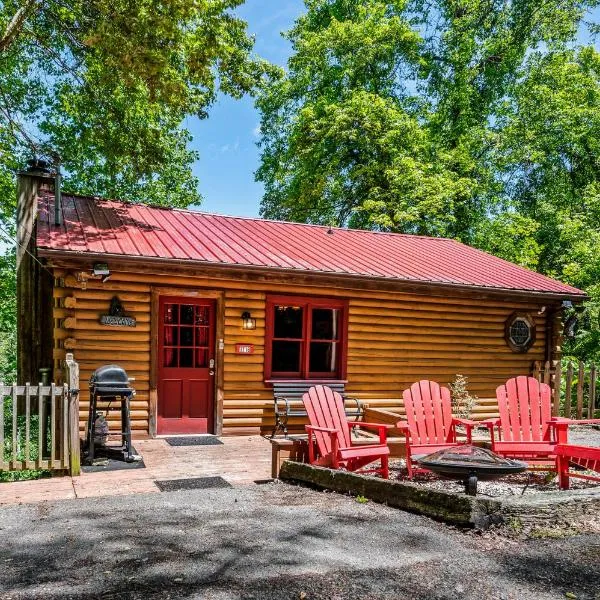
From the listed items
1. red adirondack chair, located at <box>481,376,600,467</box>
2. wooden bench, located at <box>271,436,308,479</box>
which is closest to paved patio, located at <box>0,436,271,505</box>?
wooden bench, located at <box>271,436,308,479</box>

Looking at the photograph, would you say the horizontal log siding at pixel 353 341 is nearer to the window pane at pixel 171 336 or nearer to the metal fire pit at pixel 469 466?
the window pane at pixel 171 336

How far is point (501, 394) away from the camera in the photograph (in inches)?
241

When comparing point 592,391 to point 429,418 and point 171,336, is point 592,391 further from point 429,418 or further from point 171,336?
point 171,336

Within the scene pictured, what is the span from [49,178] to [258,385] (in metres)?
5.22

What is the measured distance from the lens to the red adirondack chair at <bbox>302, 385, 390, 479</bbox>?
5.34m

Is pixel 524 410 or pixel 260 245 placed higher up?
A: pixel 260 245

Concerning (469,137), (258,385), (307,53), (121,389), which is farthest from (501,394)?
(307,53)

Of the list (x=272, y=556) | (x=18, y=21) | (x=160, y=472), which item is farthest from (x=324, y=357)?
(x=18, y=21)

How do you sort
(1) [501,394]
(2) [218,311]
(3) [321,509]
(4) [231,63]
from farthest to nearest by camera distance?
(4) [231,63] < (2) [218,311] < (1) [501,394] < (3) [321,509]

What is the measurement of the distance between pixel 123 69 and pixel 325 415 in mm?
6891

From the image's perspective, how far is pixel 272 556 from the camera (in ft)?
11.0

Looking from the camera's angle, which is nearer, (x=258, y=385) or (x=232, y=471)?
(x=232, y=471)

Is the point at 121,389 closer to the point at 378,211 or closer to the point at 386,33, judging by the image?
the point at 378,211

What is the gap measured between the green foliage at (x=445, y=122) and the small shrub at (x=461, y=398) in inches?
334
